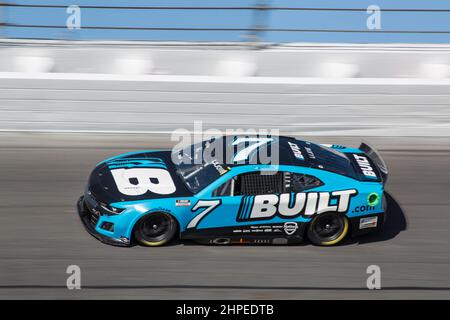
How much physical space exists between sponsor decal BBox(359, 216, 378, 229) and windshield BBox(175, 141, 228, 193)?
1.83 meters

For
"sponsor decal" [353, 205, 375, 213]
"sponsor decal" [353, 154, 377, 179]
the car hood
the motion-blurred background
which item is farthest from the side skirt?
the motion-blurred background

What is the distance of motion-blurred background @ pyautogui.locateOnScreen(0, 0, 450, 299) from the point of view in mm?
10164

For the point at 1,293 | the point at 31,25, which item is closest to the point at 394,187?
the point at 1,293

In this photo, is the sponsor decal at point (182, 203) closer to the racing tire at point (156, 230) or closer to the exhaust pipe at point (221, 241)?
the racing tire at point (156, 230)

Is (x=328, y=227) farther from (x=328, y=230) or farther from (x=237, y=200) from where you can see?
(x=237, y=200)

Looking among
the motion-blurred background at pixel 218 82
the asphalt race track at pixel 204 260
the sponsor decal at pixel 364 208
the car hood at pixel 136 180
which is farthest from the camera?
the motion-blurred background at pixel 218 82

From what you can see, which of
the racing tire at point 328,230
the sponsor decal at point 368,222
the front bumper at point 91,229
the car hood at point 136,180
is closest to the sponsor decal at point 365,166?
the sponsor decal at point 368,222

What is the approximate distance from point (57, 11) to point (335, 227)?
6.07 meters

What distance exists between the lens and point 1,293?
694 cm

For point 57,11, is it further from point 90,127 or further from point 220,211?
point 220,211

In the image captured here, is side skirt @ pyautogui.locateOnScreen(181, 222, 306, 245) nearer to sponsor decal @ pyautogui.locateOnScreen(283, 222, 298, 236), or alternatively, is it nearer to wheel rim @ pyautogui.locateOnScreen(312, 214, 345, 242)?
sponsor decal @ pyautogui.locateOnScreen(283, 222, 298, 236)

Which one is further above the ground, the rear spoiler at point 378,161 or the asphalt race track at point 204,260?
the rear spoiler at point 378,161

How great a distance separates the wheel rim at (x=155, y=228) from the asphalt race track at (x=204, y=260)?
0.15 meters

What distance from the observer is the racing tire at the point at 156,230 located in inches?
303
